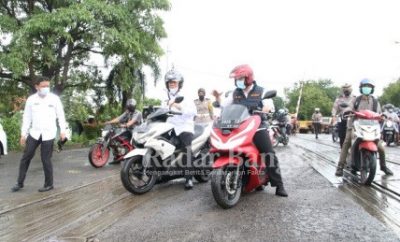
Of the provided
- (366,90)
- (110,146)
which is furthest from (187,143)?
(110,146)

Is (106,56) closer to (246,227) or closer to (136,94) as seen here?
(136,94)

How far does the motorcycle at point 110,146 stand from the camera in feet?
32.5

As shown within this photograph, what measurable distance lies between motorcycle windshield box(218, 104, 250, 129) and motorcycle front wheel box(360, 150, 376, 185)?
2249 millimetres

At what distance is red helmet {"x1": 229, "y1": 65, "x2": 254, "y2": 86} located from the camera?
5.74 meters

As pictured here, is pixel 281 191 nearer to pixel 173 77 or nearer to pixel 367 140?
pixel 367 140

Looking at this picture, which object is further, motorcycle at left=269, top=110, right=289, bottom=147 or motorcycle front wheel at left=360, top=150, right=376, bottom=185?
motorcycle at left=269, top=110, right=289, bottom=147

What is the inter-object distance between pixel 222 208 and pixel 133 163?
165 cm

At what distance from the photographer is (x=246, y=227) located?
14.2ft

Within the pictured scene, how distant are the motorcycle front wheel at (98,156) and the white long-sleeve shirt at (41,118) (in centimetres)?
279

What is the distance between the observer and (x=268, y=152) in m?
5.62

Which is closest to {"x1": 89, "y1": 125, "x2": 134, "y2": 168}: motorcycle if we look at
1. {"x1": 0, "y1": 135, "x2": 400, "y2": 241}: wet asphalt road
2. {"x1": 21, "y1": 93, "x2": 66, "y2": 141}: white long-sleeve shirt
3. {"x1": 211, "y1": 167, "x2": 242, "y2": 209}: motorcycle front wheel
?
{"x1": 0, "y1": 135, "x2": 400, "y2": 241}: wet asphalt road

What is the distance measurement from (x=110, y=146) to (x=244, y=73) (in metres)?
5.48

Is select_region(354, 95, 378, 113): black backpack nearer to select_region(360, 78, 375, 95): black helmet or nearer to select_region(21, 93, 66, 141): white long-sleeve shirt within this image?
select_region(360, 78, 375, 95): black helmet

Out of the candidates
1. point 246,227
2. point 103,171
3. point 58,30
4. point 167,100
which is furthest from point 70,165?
point 246,227
